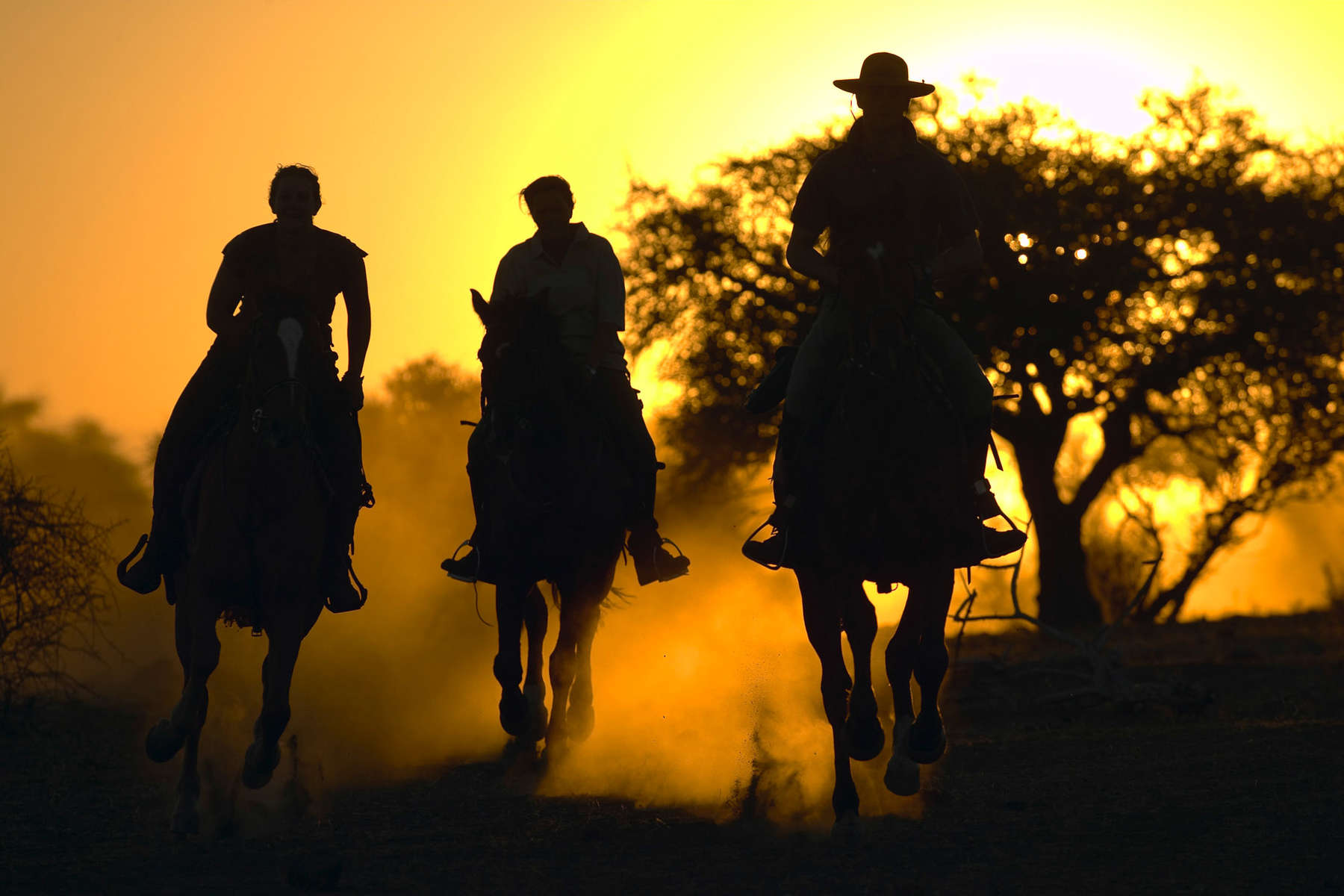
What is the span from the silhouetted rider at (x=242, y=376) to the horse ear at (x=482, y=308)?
3.55 ft

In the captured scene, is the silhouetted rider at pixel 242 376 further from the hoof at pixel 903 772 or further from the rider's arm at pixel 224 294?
the hoof at pixel 903 772

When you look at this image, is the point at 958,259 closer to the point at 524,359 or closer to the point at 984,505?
the point at 984,505

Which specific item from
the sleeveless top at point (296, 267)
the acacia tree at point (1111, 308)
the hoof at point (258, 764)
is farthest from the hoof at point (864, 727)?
the acacia tree at point (1111, 308)

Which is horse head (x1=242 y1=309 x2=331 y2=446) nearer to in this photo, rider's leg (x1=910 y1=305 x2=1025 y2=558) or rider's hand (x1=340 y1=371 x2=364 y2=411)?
rider's hand (x1=340 y1=371 x2=364 y2=411)

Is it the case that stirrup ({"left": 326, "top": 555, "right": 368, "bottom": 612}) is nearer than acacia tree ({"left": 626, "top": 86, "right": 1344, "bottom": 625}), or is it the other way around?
stirrup ({"left": 326, "top": 555, "right": 368, "bottom": 612})

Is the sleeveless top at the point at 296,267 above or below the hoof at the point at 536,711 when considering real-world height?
above

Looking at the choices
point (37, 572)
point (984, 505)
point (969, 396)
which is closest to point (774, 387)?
point (969, 396)

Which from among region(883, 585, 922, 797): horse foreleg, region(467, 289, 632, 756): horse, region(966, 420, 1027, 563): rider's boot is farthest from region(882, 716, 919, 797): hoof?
region(467, 289, 632, 756): horse

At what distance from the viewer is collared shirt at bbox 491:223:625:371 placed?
12133 millimetres

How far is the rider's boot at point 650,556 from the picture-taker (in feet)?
42.0

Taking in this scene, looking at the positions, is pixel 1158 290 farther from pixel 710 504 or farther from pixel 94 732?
pixel 94 732

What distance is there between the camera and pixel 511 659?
37.4ft

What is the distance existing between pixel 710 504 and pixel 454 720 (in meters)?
18.3

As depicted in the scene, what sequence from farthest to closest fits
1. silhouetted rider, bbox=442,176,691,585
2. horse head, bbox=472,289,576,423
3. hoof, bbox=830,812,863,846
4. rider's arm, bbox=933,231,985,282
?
silhouetted rider, bbox=442,176,691,585 < horse head, bbox=472,289,576,423 < rider's arm, bbox=933,231,985,282 < hoof, bbox=830,812,863,846
